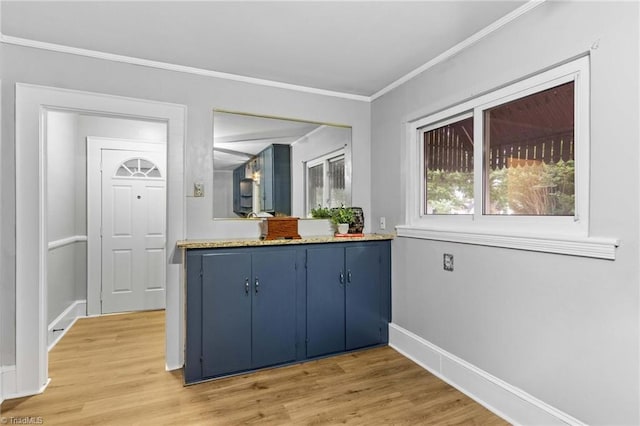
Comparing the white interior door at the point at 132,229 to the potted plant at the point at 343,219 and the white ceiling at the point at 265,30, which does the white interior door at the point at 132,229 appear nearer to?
the white ceiling at the point at 265,30

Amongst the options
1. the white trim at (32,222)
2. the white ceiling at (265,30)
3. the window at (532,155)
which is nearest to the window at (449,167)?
the window at (532,155)

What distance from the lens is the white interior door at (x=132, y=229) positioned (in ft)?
13.1

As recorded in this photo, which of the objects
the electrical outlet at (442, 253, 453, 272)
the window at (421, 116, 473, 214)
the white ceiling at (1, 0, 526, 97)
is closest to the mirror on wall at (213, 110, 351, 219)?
the white ceiling at (1, 0, 526, 97)

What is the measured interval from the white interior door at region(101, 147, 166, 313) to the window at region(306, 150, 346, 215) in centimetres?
210

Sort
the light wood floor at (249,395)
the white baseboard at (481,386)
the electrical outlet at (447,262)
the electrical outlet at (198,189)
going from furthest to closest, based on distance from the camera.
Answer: the electrical outlet at (198,189)
the electrical outlet at (447,262)
the light wood floor at (249,395)
the white baseboard at (481,386)

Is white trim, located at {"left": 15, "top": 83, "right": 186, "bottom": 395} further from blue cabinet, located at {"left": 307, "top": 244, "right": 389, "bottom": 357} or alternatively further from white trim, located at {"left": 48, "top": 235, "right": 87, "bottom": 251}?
blue cabinet, located at {"left": 307, "top": 244, "right": 389, "bottom": 357}

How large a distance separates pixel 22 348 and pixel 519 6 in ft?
12.5

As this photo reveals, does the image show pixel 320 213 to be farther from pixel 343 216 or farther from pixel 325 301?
pixel 325 301

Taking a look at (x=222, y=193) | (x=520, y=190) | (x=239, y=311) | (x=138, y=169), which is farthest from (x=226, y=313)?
(x=138, y=169)

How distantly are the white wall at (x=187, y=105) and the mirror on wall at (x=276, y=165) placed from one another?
8 cm

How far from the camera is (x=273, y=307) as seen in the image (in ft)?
8.84

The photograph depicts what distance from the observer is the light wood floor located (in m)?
2.06

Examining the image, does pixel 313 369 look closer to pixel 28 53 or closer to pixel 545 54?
pixel 545 54

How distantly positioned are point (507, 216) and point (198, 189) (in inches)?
90.7
